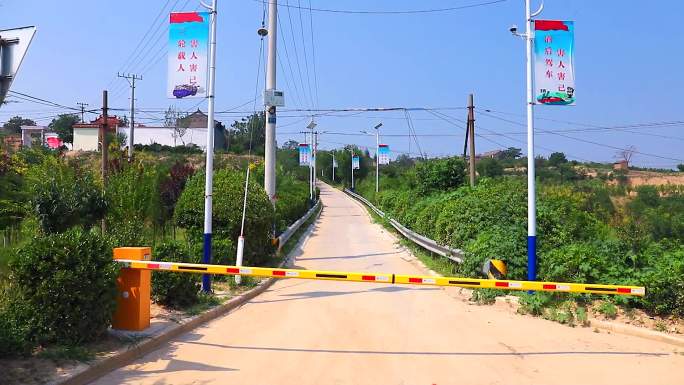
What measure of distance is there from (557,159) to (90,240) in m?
64.9

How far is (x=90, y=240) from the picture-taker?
21.4 ft

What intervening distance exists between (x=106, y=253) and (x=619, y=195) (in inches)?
1731

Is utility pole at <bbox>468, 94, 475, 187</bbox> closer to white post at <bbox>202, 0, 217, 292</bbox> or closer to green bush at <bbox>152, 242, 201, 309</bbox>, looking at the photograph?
white post at <bbox>202, 0, 217, 292</bbox>

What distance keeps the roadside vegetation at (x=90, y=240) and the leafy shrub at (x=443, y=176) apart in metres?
7.12

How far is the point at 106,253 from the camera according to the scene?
21.6 feet

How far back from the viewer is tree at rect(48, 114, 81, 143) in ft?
349

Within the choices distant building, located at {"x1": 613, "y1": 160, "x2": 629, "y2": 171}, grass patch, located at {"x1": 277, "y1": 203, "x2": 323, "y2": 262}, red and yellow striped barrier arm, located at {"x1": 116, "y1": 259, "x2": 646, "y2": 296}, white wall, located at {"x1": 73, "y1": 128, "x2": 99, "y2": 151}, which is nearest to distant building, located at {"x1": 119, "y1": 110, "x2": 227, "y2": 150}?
white wall, located at {"x1": 73, "y1": 128, "x2": 99, "y2": 151}

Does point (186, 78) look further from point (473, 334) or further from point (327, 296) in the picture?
point (473, 334)

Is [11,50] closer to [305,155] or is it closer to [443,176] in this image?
[443,176]

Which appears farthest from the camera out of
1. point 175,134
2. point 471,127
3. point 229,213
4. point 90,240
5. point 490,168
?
point 175,134

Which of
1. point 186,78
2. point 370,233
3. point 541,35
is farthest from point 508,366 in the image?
point 370,233

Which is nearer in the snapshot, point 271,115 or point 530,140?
point 530,140

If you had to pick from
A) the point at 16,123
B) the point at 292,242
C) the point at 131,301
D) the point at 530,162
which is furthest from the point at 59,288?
the point at 16,123

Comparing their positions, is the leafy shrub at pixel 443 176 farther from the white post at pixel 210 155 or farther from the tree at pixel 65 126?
the tree at pixel 65 126
